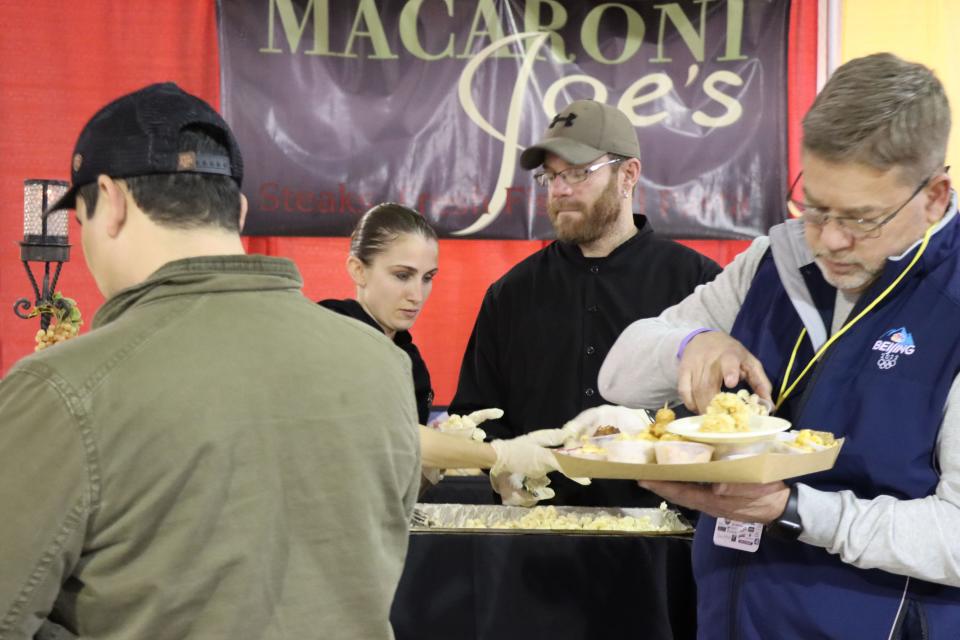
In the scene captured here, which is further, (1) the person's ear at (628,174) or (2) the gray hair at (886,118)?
(1) the person's ear at (628,174)

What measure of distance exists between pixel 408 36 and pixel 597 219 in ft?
5.74

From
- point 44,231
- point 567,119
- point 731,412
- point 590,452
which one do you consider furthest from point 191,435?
point 44,231

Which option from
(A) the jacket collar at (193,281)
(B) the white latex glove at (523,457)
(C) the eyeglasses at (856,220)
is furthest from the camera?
(B) the white latex glove at (523,457)

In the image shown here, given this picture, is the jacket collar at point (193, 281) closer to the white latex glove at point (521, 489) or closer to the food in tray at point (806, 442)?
the food in tray at point (806, 442)

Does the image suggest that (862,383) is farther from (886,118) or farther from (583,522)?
(583,522)

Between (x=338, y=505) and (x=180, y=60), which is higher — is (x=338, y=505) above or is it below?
below

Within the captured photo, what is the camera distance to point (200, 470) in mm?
1110

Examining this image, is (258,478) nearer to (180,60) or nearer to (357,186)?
(357,186)

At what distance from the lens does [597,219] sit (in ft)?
10.4

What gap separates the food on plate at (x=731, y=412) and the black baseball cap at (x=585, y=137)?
1.69 m

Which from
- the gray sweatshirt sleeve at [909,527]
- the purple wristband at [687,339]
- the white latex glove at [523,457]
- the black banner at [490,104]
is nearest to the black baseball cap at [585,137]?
the white latex glove at [523,457]

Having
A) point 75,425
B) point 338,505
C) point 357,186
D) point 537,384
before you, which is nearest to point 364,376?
point 338,505

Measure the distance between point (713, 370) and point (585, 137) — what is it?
1.73 metres

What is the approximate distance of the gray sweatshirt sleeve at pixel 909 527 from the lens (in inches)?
53.7
